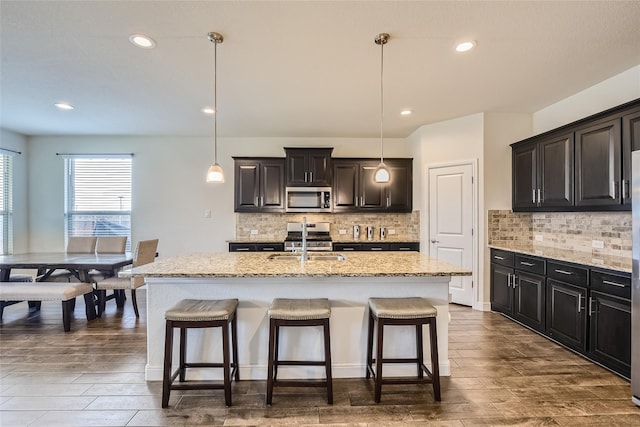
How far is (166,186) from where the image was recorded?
5188 mm

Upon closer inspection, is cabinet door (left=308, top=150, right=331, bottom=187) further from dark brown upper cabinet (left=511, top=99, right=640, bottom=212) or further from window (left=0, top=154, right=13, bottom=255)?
window (left=0, top=154, right=13, bottom=255)

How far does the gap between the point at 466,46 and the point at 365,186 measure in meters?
2.77

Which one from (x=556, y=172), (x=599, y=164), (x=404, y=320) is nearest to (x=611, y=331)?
(x=599, y=164)

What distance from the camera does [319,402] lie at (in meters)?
2.05

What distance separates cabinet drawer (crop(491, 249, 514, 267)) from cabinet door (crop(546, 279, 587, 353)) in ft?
1.88

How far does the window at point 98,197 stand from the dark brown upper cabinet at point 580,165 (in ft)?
19.4

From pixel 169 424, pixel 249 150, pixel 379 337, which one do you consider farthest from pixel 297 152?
pixel 169 424

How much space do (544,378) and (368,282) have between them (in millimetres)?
1526

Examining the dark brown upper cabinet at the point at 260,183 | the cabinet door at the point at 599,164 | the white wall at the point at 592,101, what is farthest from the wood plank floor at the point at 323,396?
the dark brown upper cabinet at the point at 260,183

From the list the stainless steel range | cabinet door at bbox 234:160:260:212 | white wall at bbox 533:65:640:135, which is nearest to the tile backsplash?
the stainless steel range

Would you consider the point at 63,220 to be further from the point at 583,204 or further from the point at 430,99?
the point at 583,204

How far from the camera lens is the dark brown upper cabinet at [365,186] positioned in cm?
494

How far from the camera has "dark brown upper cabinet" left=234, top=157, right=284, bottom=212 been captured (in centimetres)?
Result: 487

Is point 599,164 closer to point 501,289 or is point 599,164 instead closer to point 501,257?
point 501,257
